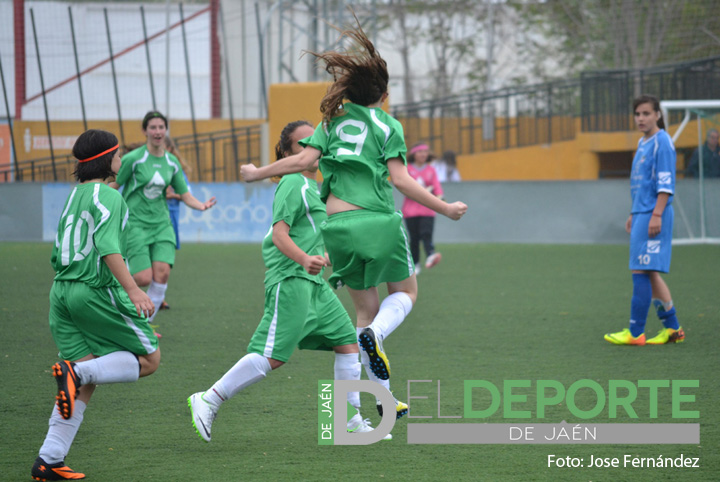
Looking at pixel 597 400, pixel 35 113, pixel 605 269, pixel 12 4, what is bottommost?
pixel 605 269

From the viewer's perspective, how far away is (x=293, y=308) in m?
4.45

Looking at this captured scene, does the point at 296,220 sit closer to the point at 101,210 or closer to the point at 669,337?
the point at 101,210

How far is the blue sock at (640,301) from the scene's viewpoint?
280 inches

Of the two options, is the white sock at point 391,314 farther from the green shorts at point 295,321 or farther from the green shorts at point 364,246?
the green shorts at point 295,321

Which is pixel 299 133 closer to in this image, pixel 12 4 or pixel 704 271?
pixel 704 271

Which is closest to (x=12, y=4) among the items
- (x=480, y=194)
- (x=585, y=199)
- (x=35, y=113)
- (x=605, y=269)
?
(x=35, y=113)

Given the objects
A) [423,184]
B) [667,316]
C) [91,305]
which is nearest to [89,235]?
[91,305]

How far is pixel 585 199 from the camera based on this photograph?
58.9 ft

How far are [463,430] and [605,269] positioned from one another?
902 cm

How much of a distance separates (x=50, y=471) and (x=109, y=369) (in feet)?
1.63

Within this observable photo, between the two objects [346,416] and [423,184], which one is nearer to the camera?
[346,416]

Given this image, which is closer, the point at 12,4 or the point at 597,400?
the point at 597,400

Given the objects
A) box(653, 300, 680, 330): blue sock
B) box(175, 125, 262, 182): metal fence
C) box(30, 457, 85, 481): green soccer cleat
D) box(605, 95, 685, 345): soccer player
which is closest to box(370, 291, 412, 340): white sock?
box(30, 457, 85, 481): green soccer cleat

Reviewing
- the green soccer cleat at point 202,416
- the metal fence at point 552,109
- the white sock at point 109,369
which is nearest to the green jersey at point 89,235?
the white sock at point 109,369
